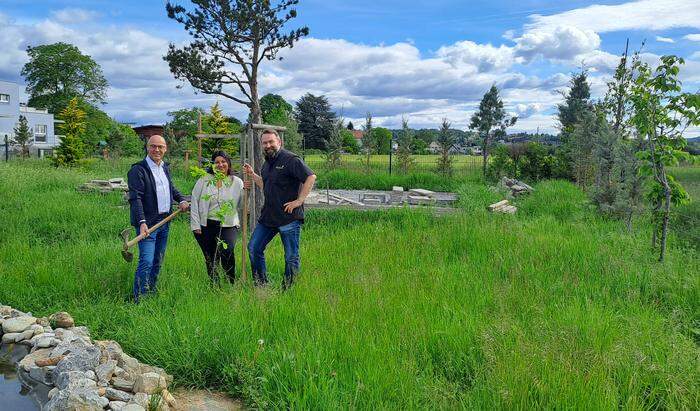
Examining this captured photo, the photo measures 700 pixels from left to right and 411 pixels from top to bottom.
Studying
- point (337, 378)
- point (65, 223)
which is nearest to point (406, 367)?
point (337, 378)

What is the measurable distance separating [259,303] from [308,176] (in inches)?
58.9

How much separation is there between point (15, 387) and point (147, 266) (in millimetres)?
1523

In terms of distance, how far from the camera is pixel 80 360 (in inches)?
156

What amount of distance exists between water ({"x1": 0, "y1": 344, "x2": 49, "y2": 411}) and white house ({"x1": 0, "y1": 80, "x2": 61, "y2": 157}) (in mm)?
52920

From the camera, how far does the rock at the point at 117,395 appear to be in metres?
3.59

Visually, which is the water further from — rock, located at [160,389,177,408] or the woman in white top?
the woman in white top

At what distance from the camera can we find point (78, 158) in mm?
23312

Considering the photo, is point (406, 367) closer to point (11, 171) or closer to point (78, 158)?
point (11, 171)

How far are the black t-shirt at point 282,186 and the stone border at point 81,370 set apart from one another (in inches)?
78.0

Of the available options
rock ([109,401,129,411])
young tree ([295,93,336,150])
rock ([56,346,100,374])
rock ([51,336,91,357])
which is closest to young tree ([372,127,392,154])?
young tree ([295,93,336,150])

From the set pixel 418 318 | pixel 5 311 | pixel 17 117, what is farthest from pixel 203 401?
pixel 17 117

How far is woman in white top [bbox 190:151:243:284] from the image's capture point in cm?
561

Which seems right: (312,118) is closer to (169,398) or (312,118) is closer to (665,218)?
(665,218)

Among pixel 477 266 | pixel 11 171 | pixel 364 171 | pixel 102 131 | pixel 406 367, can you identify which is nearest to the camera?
pixel 406 367
